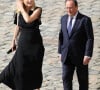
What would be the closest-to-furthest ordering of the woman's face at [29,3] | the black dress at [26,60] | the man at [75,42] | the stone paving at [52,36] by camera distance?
the man at [75,42] → the woman's face at [29,3] → the black dress at [26,60] → the stone paving at [52,36]

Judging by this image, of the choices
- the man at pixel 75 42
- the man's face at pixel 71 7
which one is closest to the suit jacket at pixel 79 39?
the man at pixel 75 42

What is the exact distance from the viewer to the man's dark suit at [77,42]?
22.4 ft

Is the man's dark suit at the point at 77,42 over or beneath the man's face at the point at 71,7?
beneath

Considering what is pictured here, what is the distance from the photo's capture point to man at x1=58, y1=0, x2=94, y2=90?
6.80 meters

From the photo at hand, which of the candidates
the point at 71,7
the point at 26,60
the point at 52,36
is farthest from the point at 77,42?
the point at 52,36

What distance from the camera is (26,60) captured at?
7.45 meters

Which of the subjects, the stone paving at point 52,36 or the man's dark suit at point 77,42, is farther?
the stone paving at point 52,36

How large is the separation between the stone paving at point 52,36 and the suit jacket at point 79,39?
1.68m

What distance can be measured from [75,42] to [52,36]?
5.03 m

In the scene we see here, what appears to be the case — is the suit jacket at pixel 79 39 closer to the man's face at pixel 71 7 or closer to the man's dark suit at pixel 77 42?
the man's dark suit at pixel 77 42

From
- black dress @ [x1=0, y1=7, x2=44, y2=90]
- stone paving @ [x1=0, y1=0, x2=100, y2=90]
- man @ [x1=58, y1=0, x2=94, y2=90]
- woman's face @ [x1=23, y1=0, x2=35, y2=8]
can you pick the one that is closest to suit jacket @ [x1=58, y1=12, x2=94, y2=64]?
man @ [x1=58, y1=0, x2=94, y2=90]

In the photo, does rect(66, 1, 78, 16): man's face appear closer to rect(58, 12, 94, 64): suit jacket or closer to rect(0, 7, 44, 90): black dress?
rect(58, 12, 94, 64): suit jacket

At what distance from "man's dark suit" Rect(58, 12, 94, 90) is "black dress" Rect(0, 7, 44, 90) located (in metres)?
0.49

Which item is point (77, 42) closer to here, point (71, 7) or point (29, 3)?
point (71, 7)
